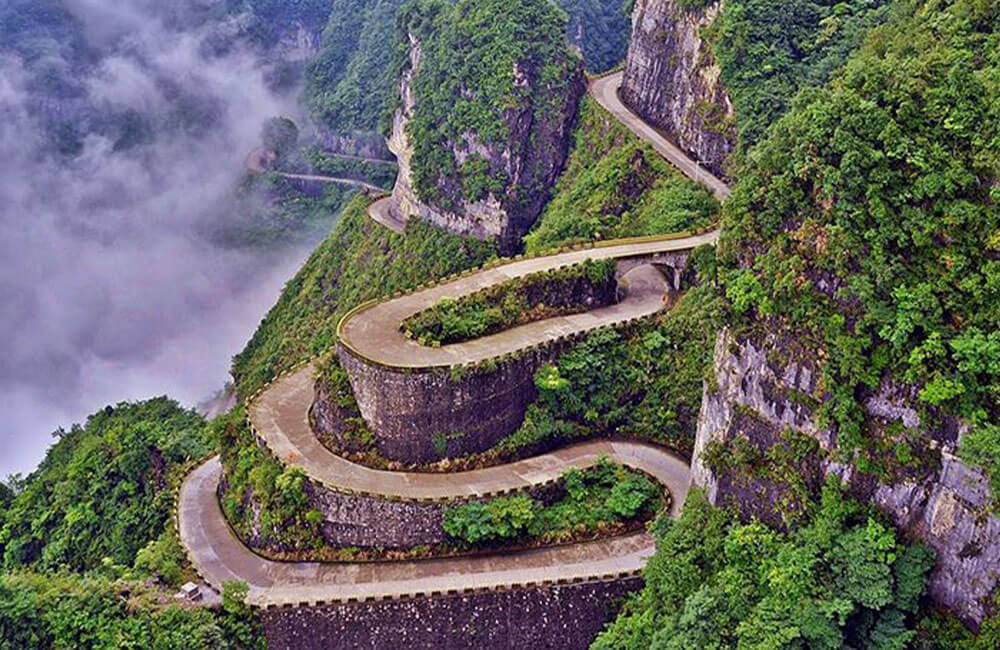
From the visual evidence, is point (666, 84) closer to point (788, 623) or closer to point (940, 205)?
point (940, 205)

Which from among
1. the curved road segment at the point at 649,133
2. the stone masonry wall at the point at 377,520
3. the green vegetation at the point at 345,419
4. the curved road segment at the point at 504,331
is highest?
the curved road segment at the point at 649,133

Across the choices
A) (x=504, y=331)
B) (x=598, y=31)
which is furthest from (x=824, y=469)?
(x=598, y=31)

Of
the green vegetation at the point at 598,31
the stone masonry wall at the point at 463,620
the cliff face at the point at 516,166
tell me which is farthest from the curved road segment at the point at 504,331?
the green vegetation at the point at 598,31

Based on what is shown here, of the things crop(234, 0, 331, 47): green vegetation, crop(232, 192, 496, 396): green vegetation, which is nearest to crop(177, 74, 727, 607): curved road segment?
crop(232, 192, 496, 396): green vegetation

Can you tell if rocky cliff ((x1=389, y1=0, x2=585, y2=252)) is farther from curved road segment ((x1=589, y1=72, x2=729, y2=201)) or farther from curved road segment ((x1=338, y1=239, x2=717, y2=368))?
curved road segment ((x1=338, y1=239, x2=717, y2=368))

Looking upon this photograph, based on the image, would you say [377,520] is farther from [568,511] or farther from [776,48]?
[776,48]

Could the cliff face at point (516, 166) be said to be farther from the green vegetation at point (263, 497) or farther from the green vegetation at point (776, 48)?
the green vegetation at point (263, 497)

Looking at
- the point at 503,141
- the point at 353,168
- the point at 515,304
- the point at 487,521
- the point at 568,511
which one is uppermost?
the point at 503,141
